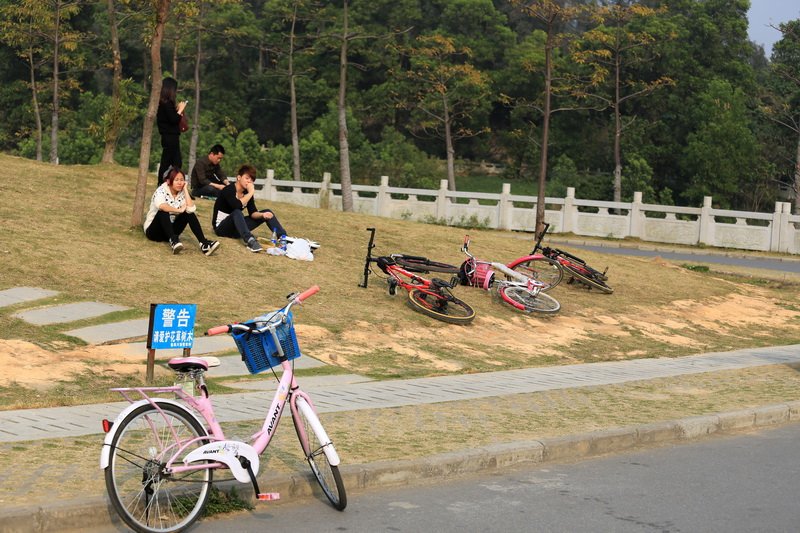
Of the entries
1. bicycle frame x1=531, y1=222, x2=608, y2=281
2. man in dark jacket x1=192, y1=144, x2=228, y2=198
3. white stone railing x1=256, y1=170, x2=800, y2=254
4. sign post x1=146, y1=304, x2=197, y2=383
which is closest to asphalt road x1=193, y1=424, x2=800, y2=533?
sign post x1=146, y1=304, x2=197, y2=383

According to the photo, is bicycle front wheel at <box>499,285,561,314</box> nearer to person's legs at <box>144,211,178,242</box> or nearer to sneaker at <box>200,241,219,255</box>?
sneaker at <box>200,241,219,255</box>

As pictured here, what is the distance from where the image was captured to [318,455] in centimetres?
730

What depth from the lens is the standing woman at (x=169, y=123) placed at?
710 inches

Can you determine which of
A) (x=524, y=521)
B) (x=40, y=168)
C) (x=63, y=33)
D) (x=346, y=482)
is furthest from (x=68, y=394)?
(x=63, y=33)

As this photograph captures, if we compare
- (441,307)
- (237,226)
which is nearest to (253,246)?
(237,226)

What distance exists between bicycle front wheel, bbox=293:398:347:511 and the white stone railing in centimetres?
3119

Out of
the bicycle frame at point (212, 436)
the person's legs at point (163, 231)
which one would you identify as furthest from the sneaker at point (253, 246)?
the bicycle frame at point (212, 436)

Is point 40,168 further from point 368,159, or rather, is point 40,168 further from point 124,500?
point 368,159

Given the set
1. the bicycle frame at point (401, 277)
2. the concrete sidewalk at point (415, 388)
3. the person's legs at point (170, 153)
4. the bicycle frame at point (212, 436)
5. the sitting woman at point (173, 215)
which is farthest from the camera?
the person's legs at point (170, 153)

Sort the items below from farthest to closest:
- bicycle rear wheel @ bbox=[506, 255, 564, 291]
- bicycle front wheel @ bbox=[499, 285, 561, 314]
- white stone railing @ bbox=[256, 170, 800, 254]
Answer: white stone railing @ bbox=[256, 170, 800, 254] → bicycle rear wheel @ bbox=[506, 255, 564, 291] → bicycle front wheel @ bbox=[499, 285, 561, 314]

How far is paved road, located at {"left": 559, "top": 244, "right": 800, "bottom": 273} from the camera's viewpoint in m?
32.5

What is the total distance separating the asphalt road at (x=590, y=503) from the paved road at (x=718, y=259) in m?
23.7

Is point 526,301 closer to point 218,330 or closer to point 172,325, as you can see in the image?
point 172,325

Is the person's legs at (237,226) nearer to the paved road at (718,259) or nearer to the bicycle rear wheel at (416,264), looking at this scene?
the bicycle rear wheel at (416,264)
